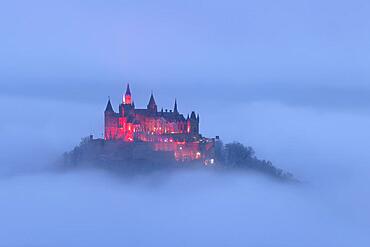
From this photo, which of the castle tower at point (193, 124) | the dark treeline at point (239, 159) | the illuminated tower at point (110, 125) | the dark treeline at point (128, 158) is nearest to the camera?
the dark treeline at point (128, 158)

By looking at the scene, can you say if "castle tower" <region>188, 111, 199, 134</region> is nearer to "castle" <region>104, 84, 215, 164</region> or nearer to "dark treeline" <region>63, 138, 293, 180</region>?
"castle" <region>104, 84, 215, 164</region>

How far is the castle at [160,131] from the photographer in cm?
7875

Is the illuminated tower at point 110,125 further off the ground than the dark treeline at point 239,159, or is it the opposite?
the illuminated tower at point 110,125

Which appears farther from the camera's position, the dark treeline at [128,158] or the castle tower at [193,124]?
the castle tower at [193,124]

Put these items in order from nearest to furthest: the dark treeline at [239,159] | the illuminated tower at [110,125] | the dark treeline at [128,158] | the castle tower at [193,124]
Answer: the dark treeline at [128,158]
the illuminated tower at [110,125]
the castle tower at [193,124]
the dark treeline at [239,159]

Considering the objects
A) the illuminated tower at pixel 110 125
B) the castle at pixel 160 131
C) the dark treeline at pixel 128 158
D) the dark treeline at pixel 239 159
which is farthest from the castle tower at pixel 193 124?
the illuminated tower at pixel 110 125

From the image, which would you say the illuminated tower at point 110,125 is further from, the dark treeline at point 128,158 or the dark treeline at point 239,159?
the dark treeline at point 239,159

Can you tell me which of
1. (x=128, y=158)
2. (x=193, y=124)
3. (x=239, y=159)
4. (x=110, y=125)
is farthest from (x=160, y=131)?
(x=239, y=159)

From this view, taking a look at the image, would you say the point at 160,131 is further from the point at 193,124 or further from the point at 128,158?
the point at 128,158

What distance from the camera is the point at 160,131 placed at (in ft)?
261

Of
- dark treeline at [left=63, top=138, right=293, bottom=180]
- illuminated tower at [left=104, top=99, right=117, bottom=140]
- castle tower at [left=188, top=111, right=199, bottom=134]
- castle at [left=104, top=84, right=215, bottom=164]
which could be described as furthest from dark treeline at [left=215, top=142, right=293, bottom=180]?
illuminated tower at [left=104, top=99, right=117, bottom=140]

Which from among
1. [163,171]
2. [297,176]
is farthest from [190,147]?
[297,176]

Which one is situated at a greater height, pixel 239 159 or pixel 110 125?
pixel 110 125

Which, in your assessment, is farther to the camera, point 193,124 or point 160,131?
point 193,124
